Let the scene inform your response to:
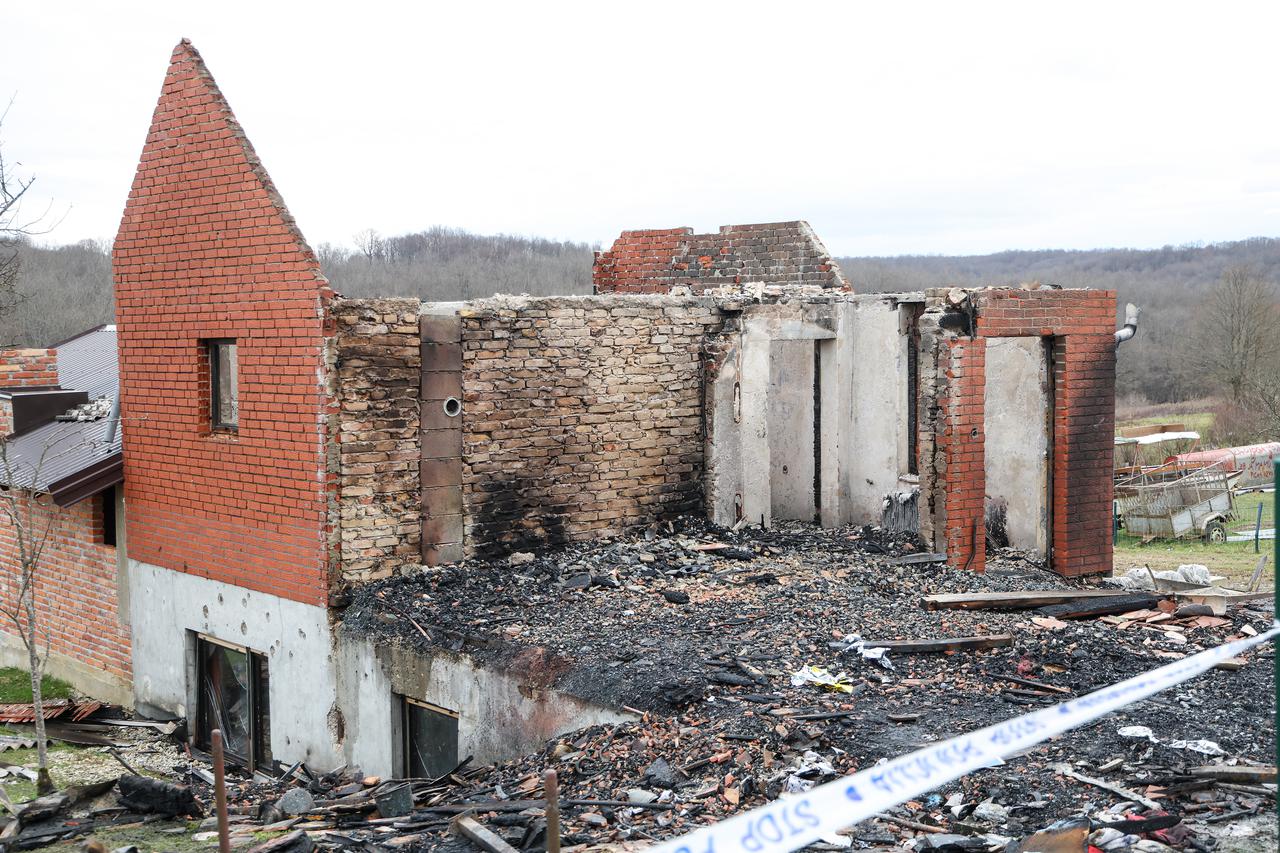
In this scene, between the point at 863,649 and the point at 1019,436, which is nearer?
the point at 863,649

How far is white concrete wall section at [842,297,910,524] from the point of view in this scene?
1174 cm

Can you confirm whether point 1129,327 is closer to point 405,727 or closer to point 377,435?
point 377,435

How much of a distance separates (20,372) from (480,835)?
1086 cm

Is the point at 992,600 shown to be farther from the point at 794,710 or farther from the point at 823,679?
the point at 794,710

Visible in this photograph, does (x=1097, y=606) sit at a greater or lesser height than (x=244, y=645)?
greater

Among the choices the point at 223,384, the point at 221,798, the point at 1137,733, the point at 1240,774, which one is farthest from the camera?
the point at 223,384

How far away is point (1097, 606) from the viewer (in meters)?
8.93

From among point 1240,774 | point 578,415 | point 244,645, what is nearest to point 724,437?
point 578,415

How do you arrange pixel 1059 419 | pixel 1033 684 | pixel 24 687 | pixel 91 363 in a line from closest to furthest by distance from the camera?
pixel 1033 684
pixel 1059 419
pixel 24 687
pixel 91 363

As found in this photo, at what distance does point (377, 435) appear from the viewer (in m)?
10.1

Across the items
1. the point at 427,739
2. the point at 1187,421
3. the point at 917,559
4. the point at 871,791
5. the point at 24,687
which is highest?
the point at 871,791

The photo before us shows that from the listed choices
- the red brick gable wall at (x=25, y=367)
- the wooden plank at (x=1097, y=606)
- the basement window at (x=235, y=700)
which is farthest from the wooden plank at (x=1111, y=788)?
the red brick gable wall at (x=25, y=367)

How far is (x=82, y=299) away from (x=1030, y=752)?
41.9 meters

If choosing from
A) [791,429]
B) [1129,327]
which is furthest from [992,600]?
[791,429]
